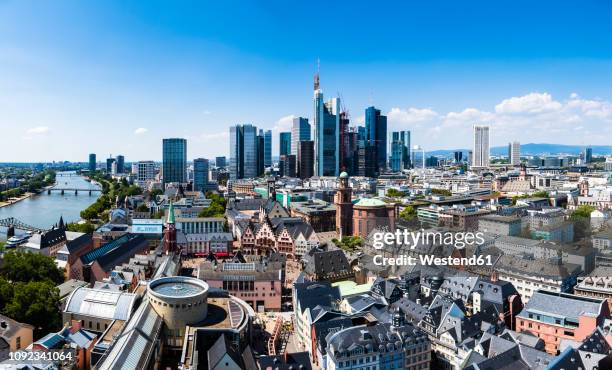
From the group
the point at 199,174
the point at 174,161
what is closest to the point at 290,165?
the point at 199,174

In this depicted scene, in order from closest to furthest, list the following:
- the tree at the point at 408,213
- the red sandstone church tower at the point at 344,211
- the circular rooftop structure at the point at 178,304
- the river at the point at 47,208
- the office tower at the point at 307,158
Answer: the circular rooftop structure at the point at 178,304 → the red sandstone church tower at the point at 344,211 → the tree at the point at 408,213 → the river at the point at 47,208 → the office tower at the point at 307,158

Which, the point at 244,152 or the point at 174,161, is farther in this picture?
the point at 244,152

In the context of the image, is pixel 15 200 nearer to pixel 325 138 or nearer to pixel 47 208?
pixel 47 208

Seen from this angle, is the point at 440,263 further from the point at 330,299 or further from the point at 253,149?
the point at 253,149

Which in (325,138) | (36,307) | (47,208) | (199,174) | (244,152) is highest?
(325,138)

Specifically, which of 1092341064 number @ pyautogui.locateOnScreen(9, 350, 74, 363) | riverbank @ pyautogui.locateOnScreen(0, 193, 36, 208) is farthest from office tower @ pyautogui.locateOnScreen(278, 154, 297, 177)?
1092341064 number @ pyautogui.locateOnScreen(9, 350, 74, 363)

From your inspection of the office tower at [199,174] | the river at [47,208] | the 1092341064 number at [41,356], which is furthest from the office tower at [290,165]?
the 1092341064 number at [41,356]

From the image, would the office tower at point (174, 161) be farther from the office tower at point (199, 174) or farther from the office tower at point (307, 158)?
the office tower at point (307, 158)
